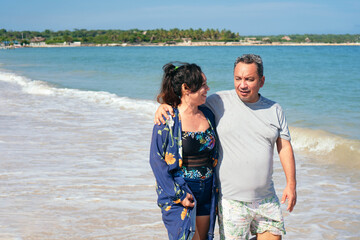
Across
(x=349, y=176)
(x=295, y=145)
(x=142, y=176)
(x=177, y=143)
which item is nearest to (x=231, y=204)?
(x=177, y=143)

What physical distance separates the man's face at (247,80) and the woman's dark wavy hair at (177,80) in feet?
0.79

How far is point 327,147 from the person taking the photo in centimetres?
809

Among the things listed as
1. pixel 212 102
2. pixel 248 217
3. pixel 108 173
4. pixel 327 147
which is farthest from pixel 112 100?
Answer: pixel 248 217

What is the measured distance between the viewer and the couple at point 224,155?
258cm

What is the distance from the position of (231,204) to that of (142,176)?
3.33 meters

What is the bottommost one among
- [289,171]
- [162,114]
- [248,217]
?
[248,217]

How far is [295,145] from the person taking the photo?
8422mm

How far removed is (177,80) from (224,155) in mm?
555

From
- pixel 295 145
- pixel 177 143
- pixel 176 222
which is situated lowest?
pixel 295 145

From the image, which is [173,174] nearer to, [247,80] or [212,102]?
→ [212,102]

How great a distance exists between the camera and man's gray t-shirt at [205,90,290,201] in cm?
267

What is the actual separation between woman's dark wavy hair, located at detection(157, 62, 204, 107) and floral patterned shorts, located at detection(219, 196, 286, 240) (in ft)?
2.36

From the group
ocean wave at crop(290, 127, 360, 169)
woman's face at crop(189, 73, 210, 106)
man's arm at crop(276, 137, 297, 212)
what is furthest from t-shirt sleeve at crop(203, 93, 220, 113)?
ocean wave at crop(290, 127, 360, 169)

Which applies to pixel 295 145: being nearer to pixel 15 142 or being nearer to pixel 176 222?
pixel 15 142
